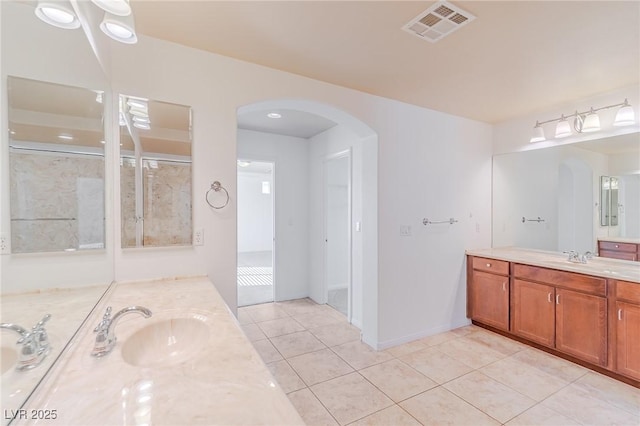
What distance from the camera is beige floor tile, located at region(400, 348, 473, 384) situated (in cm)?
237

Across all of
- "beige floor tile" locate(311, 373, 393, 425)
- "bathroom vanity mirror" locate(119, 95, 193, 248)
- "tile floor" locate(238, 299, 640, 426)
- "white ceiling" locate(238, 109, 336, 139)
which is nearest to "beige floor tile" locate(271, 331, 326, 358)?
"tile floor" locate(238, 299, 640, 426)

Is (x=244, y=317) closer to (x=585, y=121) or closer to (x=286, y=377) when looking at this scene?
(x=286, y=377)

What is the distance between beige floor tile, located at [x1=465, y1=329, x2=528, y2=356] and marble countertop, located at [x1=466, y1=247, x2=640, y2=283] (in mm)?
836

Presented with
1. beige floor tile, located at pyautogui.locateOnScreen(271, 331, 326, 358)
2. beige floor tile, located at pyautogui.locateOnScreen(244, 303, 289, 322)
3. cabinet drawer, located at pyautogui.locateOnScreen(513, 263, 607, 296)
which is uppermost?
cabinet drawer, located at pyautogui.locateOnScreen(513, 263, 607, 296)

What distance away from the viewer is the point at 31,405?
71cm

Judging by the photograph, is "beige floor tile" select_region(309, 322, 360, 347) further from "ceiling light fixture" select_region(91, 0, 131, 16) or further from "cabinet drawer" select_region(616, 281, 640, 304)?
"ceiling light fixture" select_region(91, 0, 131, 16)

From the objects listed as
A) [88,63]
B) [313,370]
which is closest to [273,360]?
[313,370]

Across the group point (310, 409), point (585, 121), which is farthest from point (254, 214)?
point (585, 121)

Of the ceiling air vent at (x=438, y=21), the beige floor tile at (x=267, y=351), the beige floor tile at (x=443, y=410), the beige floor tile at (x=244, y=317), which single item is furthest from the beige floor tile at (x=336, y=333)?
the ceiling air vent at (x=438, y=21)

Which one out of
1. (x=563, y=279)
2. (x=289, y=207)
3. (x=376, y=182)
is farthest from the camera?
(x=289, y=207)

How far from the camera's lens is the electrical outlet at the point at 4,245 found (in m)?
0.75

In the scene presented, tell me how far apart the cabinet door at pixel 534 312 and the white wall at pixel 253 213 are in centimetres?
753

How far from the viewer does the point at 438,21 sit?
Answer: 64.0 inches

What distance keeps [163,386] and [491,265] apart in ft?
10.9
